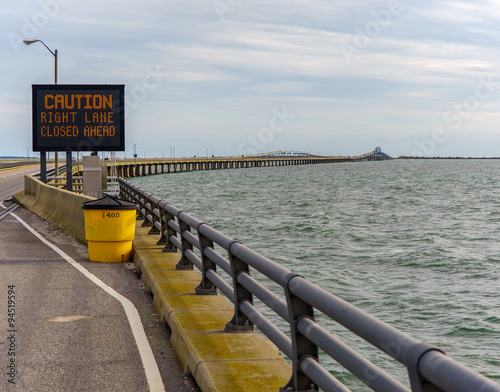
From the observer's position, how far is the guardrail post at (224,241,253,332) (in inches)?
251

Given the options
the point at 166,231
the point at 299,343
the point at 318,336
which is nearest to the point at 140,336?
the point at 299,343

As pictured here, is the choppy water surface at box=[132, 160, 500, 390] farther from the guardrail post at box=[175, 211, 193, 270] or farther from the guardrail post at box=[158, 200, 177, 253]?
the guardrail post at box=[158, 200, 177, 253]

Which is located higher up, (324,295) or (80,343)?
(324,295)

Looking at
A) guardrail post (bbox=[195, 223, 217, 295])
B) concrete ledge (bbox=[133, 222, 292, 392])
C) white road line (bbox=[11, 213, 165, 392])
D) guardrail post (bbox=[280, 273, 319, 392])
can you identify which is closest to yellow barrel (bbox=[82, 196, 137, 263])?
white road line (bbox=[11, 213, 165, 392])

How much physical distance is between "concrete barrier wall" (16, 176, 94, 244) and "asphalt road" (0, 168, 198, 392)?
13.8 ft

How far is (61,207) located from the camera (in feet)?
65.6

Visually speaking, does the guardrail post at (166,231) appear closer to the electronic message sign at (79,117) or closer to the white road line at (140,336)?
the white road line at (140,336)

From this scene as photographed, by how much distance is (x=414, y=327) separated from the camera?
13516mm

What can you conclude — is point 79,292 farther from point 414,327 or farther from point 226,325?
point 414,327

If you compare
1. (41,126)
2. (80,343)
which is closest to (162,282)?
(80,343)

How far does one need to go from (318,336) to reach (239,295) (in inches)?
93.1

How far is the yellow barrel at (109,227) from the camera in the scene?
12445mm

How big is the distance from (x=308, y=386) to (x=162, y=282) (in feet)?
16.0

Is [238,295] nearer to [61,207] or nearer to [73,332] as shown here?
[73,332]
